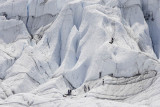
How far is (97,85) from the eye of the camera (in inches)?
859

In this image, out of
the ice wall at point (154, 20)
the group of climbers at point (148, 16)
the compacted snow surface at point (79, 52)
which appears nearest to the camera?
the compacted snow surface at point (79, 52)

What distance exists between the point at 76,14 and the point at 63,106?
12.4 metres

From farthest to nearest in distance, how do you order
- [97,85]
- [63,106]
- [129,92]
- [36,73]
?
1. [36,73]
2. [97,85]
3. [129,92]
4. [63,106]

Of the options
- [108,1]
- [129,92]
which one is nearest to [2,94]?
[129,92]

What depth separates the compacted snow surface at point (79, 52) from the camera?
2016cm

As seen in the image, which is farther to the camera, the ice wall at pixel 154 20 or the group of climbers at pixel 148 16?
the group of climbers at pixel 148 16

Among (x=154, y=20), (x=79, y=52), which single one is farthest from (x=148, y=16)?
(x=79, y=52)

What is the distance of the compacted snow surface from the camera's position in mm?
20156

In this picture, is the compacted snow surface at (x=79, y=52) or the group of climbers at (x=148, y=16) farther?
the group of climbers at (x=148, y=16)

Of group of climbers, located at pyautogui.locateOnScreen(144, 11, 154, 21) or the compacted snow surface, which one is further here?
group of climbers, located at pyautogui.locateOnScreen(144, 11, 154, 21)

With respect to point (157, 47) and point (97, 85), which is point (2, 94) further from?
point (157, 47)

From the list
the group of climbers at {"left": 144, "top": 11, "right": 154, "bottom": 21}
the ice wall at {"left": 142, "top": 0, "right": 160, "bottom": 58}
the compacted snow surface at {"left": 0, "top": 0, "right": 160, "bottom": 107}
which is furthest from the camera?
the group of climbers at {"left": 144, "top": 11, "right": 154, "bottom": 21}

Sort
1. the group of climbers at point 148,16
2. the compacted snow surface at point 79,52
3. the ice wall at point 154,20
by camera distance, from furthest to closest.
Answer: the group of climbers at point 148,16 → the ice wall at point 154,20 → the compacted snow surface at point 79,52

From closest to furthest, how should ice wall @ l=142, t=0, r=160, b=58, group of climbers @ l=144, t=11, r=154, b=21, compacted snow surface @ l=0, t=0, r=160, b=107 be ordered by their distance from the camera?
compacted snow surface @ l=0, t=0, r=160, b=107
ice wall @ l=142, t=0, r=160, b=58
group of climbers @ l=144, t=11, r=154, b=21
